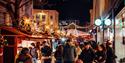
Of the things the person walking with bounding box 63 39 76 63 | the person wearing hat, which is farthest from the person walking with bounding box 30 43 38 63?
the person wearing hat

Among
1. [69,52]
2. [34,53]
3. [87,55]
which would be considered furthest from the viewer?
[34,53]

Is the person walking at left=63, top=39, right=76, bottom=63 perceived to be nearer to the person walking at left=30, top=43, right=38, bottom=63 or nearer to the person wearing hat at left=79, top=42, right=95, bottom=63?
the person wearing hat at left=79, top=42, right=95, bottom=63

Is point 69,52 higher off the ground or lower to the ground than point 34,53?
higher

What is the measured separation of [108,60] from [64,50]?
2.55m

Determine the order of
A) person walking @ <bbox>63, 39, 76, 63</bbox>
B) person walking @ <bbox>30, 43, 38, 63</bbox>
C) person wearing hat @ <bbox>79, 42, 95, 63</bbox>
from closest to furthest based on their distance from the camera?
person wearing hat @ <bbox>79, 42, 95, 63</bbox> → person walking @ <bbox>63, 39, 76, 63</bbox> → person walking @ <bbox>30, 43, 38, 63</bbox>

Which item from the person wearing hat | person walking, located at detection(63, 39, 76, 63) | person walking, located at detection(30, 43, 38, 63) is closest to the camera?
the person wearing hat

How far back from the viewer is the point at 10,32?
1491 cm

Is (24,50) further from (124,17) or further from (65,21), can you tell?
(65,21)

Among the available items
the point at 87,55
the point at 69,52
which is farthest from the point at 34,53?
the point at 87,55

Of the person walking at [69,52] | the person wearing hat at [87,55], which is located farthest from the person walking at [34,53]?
the person wearing hat at [87,55]

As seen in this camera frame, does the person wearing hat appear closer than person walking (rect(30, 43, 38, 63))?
Yes

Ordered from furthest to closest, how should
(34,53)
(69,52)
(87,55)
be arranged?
1. (34,53)
2. (69,52)
3. (87,55)

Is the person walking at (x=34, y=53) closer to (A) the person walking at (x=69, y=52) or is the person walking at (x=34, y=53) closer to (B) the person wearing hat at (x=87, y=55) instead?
(A) the person walking at (x=69, y=52)

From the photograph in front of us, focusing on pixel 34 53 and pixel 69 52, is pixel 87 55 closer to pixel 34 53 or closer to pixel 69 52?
pixel 69 52
